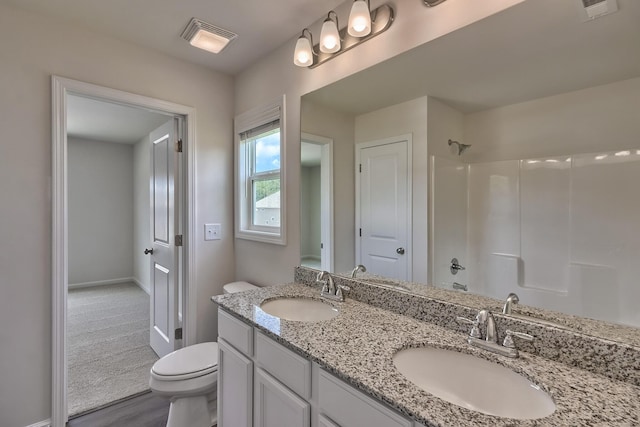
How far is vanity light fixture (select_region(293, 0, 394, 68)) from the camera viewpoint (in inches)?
53.6

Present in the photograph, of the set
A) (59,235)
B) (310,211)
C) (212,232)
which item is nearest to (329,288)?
(310,211)

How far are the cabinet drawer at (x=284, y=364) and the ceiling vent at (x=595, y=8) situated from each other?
1406 millimetres

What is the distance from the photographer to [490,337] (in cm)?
99

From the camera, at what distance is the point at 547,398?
0.76m

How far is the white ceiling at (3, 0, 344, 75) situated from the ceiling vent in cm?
106

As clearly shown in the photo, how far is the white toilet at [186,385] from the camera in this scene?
62.1 inches

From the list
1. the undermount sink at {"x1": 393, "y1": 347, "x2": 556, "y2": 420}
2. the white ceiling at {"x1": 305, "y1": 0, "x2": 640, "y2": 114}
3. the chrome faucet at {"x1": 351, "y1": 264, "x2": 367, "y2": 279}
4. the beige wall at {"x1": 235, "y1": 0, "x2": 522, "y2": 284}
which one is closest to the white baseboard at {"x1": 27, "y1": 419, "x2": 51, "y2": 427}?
the beige wall at {"x1": 235, "y1": 0, "x2": 522, "y2": 284}

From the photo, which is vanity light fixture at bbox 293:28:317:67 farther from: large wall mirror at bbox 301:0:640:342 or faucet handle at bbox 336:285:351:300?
faucet handle at bbox 336:285:351:300

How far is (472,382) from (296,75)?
1795 mm

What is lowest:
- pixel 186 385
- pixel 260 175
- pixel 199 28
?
pixel 186 385

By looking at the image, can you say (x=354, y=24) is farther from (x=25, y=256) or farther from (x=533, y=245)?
(x=25, y=256)

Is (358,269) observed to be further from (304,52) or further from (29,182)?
(29,182)

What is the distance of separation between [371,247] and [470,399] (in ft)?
2.52

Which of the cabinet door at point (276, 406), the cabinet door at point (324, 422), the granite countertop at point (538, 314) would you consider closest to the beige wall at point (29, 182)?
the cabinet door at point (276, 406)
